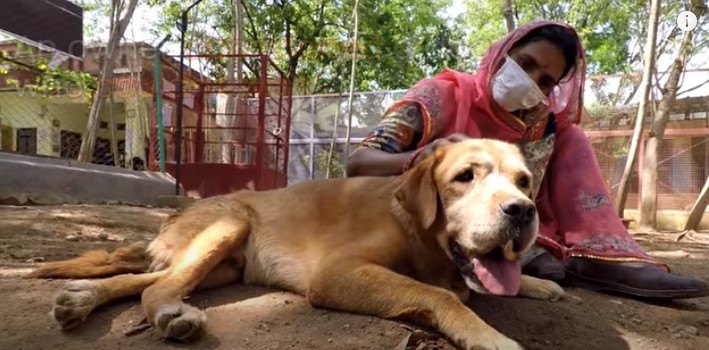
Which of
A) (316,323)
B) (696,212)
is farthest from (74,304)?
(696,212)

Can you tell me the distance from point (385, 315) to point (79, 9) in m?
9.57

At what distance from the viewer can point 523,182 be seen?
2533 millimetres

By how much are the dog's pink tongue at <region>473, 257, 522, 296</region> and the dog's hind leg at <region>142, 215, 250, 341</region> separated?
1.08 m

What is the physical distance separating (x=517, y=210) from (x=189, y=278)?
1428mm

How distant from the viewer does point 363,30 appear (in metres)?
20.6

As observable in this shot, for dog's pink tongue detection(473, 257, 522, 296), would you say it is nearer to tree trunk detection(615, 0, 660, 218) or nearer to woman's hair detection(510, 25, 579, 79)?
woman's hair detection(510, 25, 579, 79)

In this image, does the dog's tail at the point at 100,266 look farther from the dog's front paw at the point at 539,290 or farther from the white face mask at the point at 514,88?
the white face mask at the point at 514,88

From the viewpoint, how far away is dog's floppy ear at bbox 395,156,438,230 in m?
2.46

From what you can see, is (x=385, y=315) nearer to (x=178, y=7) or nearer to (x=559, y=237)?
(x=559, y=237)

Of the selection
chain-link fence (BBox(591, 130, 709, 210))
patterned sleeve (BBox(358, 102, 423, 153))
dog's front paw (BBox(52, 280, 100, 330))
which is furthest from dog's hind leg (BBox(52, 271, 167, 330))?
chain-link fence (BBox(591, 130, 709, 210))

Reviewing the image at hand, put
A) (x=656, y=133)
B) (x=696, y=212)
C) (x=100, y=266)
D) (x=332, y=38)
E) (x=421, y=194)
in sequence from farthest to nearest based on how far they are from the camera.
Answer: (x=332, y=38) → (x=656, y=133) → (x=696, y=212) → (x=100, y=266) → (x=421, y=194)

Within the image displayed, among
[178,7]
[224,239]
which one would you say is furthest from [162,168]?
[178,7]

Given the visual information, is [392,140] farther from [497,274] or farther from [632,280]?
[632,280]


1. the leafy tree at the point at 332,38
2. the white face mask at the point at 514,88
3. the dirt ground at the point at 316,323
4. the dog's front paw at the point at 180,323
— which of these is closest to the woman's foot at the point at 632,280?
the dirt ground at the point at 316,323
